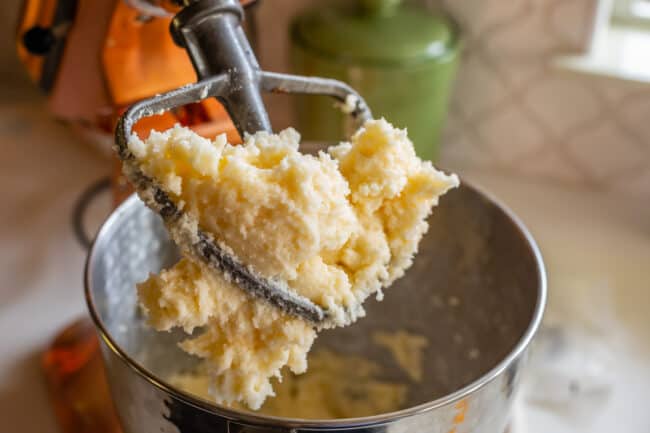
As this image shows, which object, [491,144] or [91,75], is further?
[491,144]

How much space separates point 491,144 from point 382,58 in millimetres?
203

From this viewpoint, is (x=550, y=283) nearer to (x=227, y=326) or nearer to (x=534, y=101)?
(x=534, y=101)

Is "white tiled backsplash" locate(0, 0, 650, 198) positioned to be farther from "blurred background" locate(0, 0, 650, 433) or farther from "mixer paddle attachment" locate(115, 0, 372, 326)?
"mixer paddle attachment" locate(115, 0, 372, 326)

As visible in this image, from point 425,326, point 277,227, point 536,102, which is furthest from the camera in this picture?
point 536,102

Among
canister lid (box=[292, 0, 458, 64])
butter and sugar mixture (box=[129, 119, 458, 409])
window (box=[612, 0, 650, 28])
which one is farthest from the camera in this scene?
window (box=[612, 0, 650, 28])

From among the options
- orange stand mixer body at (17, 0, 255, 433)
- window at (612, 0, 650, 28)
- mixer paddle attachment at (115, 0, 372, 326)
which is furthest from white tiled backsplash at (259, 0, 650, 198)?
mixer paddle attachment at (115, 0, 372, 326)

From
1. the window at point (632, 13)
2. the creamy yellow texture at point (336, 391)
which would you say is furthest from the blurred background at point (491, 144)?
the creamy yellow texture at point (336, 391)

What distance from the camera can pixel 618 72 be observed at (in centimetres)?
69

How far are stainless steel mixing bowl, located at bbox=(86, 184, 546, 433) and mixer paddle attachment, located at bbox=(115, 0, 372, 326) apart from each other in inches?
2.3

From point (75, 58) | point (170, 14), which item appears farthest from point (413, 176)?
point (75, 58)

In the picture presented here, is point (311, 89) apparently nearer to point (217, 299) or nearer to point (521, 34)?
point (217, 299)

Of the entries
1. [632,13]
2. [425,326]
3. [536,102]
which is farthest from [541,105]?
[425,326]

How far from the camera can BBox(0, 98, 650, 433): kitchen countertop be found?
1.87 feet

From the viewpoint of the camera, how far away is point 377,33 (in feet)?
2.16
